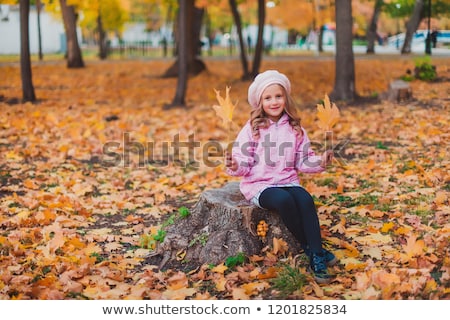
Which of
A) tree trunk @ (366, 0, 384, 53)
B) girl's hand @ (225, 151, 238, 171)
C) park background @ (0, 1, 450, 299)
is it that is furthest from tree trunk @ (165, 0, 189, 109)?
girl's hand @ (225, 151, 238, 171)

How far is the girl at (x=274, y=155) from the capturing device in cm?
443

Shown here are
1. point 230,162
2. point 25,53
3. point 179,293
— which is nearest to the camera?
point 179,293

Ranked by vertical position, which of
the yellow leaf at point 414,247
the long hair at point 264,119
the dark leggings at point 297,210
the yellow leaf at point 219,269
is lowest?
the yellow leaf at point 219,269

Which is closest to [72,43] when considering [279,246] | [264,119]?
→ [264,119]

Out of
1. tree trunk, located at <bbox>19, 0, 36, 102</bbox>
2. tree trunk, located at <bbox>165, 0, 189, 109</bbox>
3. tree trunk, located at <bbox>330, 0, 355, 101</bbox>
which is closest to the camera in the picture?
tree trunk, located at <bbox>330, 0, 355, 101</bbox>

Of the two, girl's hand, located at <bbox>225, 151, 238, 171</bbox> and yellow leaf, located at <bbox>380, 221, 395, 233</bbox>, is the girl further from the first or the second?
yellow leaf, located at <bbox>380, 221, 395, 233</bbox>

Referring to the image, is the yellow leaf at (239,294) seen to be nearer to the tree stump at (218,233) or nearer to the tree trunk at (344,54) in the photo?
the tree stump at (218,233)

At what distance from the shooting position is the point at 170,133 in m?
10.2

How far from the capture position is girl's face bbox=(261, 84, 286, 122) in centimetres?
451

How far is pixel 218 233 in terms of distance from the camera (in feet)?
15.3

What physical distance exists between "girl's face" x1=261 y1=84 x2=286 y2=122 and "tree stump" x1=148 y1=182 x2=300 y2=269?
26.1 inches

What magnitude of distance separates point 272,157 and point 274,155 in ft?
0.08

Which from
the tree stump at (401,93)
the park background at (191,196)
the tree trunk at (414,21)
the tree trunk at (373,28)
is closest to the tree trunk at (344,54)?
the park background at (191,196)

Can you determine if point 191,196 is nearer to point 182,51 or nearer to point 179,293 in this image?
point 179,293
